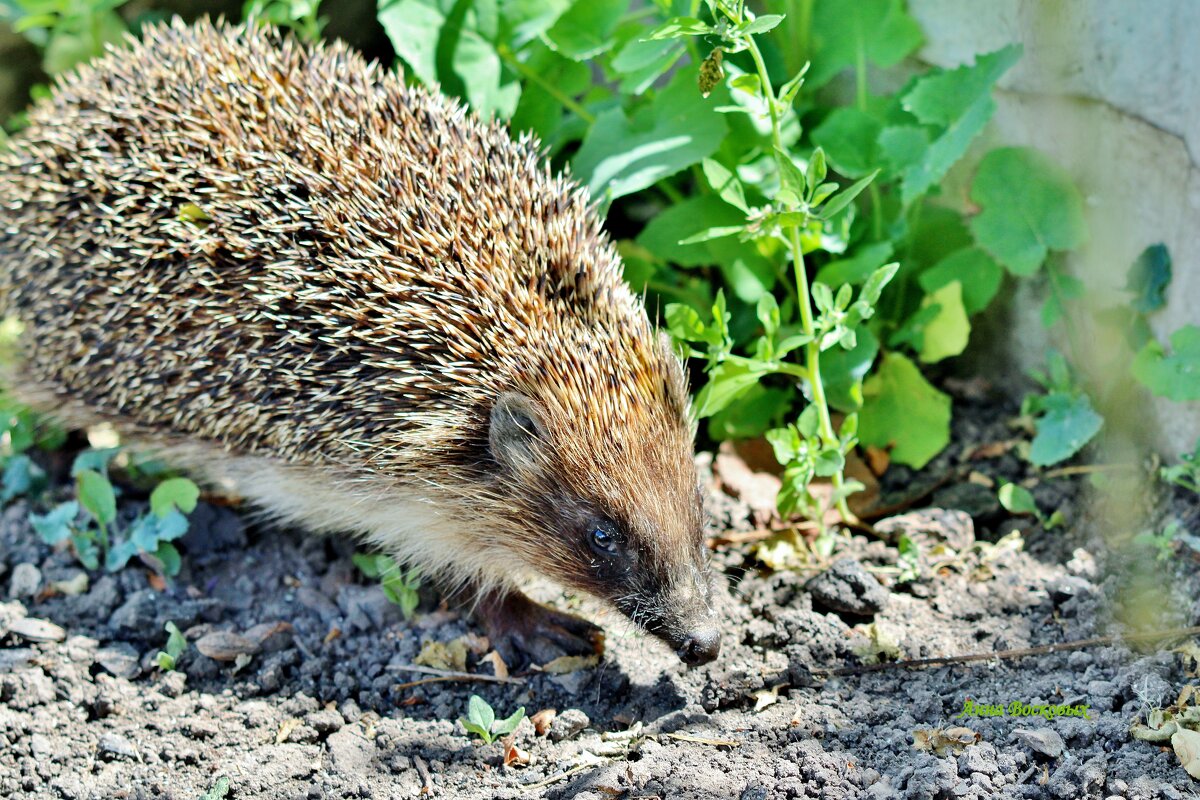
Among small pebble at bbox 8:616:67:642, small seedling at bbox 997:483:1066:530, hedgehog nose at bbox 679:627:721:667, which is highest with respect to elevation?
small seedling at bbox 997:483:1066:530

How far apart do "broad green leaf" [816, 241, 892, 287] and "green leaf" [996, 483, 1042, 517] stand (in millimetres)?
1017

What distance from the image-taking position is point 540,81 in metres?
5.03

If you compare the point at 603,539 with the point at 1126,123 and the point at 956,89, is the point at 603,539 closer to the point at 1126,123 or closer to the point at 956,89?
the point at 956,89

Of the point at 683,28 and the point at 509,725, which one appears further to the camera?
the point at 509,725

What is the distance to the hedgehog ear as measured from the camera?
157 inches

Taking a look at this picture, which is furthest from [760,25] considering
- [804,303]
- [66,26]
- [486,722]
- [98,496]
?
[66,26]

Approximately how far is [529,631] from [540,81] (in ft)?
Result: 8.06

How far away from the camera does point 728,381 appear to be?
410cm

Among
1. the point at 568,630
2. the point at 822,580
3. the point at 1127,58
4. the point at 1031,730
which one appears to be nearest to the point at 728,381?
the point at 822,580

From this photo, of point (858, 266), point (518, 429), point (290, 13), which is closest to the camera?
point (518, 429)

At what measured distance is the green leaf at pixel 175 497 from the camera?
458 cm

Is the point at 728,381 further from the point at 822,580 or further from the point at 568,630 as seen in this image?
the point at 568,630

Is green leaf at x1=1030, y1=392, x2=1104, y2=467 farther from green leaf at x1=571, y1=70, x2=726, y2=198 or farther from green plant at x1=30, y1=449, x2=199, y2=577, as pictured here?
green plant at x1=30, y1=449, x2=199, y2=577

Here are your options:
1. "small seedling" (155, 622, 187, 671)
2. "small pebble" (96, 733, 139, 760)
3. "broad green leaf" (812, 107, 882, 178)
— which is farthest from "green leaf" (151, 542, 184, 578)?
"broad green leaf" (812, 107, 882, 178)
